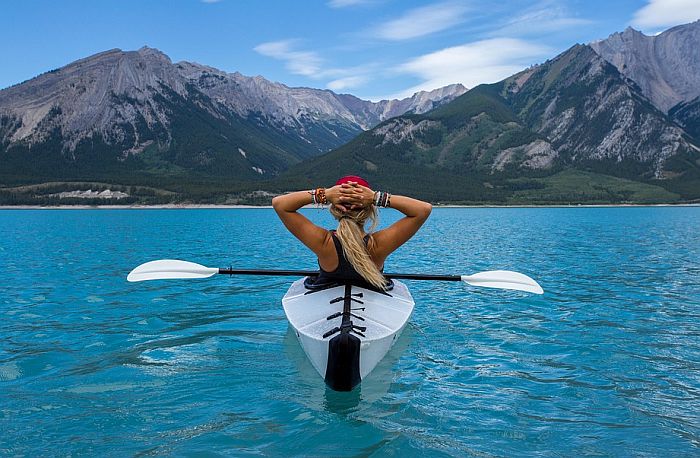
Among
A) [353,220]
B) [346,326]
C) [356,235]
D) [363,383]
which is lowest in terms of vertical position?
[363,383]

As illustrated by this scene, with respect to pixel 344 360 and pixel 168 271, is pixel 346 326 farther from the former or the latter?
pixel 168 271

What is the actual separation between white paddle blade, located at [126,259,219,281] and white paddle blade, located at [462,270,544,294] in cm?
732

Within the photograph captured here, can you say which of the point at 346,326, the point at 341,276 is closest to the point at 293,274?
the point at 341,276

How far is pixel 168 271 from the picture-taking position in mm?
15492

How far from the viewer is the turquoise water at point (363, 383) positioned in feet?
27.8

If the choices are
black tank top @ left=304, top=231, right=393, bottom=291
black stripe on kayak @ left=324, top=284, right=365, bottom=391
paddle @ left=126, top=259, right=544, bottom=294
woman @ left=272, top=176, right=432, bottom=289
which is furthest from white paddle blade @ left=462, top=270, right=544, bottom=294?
black stripe on kayak @ left=324, top=284, right=365, bottom=391

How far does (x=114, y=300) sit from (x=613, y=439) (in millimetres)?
19333

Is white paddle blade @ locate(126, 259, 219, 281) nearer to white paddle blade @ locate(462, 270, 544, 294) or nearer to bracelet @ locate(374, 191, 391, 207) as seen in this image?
bracelet @ locate(374, 191, 391, 207)

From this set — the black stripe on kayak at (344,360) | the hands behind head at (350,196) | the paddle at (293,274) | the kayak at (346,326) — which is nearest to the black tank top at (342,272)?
the kayak at (346,326)

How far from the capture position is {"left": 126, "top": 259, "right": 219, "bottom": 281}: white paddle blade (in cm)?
1511

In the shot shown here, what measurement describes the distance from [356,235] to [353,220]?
282mm

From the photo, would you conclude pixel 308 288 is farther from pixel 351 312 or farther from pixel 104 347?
pixel 104 347

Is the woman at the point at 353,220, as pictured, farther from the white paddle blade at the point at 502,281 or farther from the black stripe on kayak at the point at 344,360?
the white paddle blade at the point at 502,281

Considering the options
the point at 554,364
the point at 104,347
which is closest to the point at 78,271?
the point at 104,347
